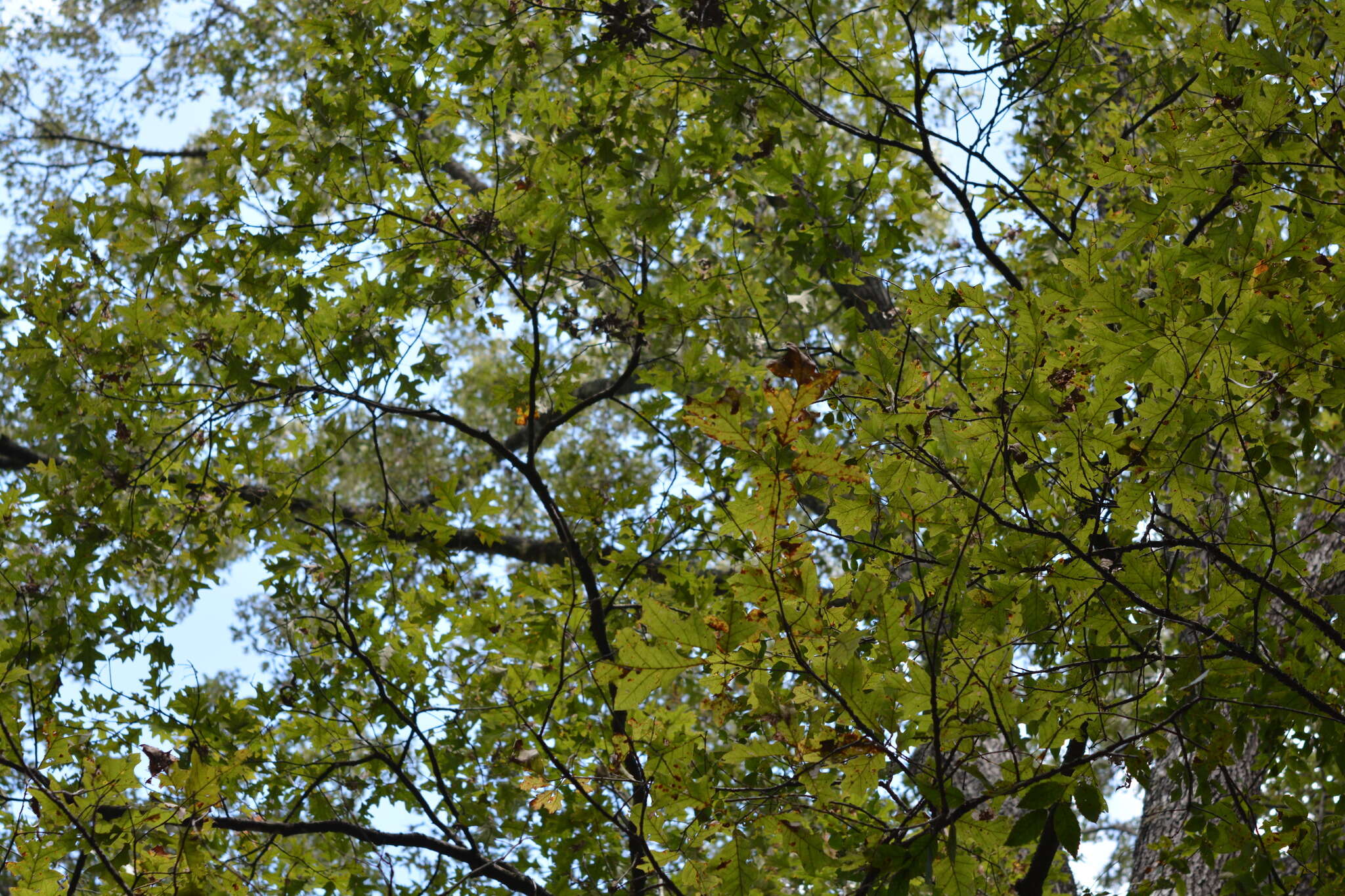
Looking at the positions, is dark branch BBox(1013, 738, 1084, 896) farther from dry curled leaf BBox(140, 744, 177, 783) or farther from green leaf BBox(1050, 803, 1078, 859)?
dry curled leaf BBox(140, 744, 177, 783)

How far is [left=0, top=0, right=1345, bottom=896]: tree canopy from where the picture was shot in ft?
6.70

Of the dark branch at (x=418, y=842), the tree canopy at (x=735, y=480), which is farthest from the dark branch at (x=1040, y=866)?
the dark branch at (x=418, y=842)

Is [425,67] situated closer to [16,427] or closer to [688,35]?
[688,35]

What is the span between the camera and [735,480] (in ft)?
12.9

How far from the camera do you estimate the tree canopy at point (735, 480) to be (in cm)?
204

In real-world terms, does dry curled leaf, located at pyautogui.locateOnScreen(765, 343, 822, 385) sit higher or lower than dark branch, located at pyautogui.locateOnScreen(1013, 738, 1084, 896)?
higher

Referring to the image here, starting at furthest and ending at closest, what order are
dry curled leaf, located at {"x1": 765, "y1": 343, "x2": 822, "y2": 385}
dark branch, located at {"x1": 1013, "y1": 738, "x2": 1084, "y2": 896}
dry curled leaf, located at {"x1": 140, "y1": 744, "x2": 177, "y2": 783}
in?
1. dark branch, located at {"x1": 1013, "y1": 738, "x2": 1084, "y2": 896}
2. dry curled leaf, located at {"x1": 140, "y1": 744, "x2": 177, "y2": 783}
3. dry curled leaf, located at {"x1": 765, "y1": 343, "x2": 822, "y2": 385}

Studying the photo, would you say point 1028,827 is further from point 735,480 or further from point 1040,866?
point 735,480

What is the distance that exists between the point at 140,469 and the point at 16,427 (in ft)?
13.9

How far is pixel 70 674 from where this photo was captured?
3.95 metres

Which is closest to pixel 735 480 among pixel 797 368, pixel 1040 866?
pixel 1040 866

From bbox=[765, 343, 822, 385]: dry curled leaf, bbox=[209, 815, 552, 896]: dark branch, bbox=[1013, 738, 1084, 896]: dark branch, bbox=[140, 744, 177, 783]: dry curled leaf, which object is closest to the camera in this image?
bbox=[765, 343, 822, 385]: dry curled leaf

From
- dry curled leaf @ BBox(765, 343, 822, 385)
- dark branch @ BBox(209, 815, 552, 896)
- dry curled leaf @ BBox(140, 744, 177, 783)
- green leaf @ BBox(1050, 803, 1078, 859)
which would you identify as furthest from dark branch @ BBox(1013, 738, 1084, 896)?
dry curled leaf @ BBox(140, 744, 177, 783)

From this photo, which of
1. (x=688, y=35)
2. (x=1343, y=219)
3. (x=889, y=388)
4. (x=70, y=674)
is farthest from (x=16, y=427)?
(x=1343, y=219)
